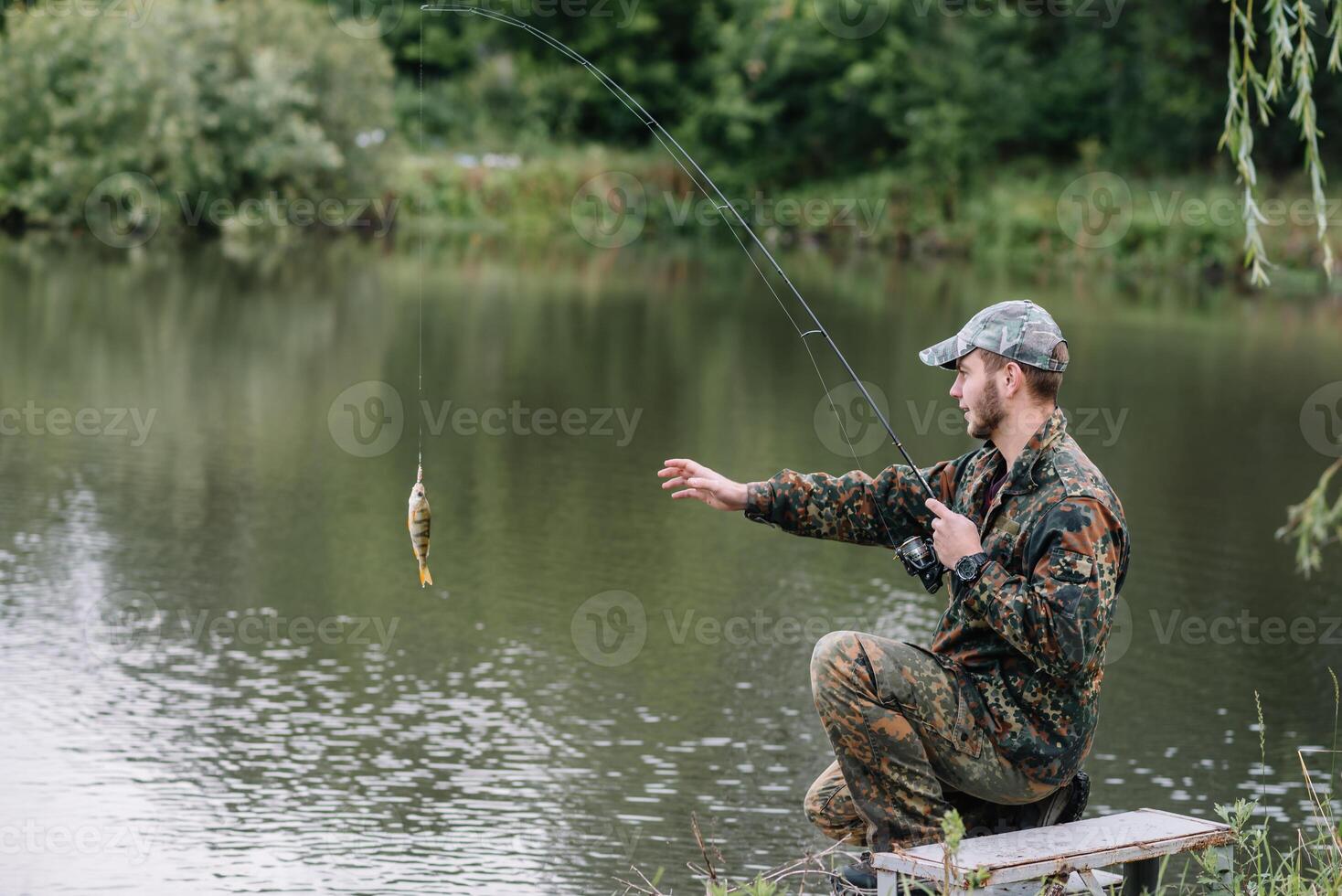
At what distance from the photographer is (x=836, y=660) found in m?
3.97

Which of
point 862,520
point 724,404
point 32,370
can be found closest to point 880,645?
point 862,520

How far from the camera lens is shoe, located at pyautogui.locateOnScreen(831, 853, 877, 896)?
13.4 feet

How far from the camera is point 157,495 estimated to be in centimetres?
1112

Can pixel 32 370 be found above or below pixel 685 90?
below

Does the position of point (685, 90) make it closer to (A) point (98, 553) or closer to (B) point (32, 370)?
(B) point (32, 370)

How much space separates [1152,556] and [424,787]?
18.2 feet
